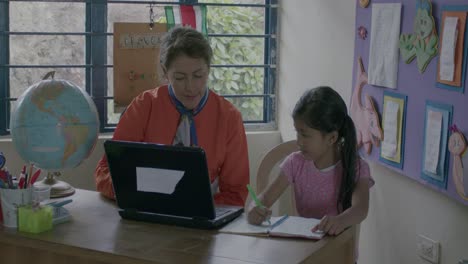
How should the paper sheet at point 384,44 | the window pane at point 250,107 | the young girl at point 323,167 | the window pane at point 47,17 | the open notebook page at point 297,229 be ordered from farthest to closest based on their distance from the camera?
the window pane at point 250,107 < the window pane at point 47,17 < the paper sheet at point 384,44 < the young girl at point 323,167 < the open notebook page at point 297,229

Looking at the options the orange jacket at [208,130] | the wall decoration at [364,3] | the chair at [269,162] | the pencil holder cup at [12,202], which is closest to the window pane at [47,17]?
the orange jacket at [208,130]

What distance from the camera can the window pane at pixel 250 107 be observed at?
12.5ft

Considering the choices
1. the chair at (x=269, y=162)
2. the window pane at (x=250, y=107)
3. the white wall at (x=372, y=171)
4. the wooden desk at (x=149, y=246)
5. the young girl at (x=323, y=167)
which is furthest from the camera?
the window pane at (x=250, y=107)

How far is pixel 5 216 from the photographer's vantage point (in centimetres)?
211

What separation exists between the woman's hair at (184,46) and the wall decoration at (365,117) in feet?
2.57

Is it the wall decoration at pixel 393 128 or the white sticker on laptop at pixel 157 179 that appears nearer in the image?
the white sticker on laptop at pixel 157 179

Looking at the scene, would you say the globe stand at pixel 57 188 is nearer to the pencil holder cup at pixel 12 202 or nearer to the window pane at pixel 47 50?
the pencil holder cup at pixel 12 202

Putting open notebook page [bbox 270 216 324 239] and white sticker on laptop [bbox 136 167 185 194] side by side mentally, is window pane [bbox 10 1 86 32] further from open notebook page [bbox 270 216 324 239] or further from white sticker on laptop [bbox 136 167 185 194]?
open notebook page [bbox 270 216 324 239]

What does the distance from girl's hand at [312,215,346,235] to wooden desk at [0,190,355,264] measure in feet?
0.07

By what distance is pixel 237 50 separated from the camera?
3.77 m

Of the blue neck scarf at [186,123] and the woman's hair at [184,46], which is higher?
the woman's hair at [184,46]

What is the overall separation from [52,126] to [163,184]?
637 millimetres

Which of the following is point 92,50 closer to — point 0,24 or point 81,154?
point 0,24

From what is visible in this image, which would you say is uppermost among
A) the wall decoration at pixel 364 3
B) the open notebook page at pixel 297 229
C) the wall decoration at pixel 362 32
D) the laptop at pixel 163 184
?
the wall decoration at pixel 364 3
